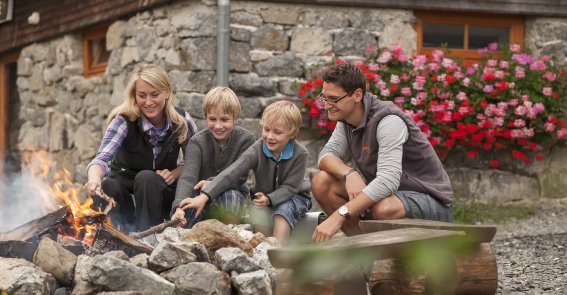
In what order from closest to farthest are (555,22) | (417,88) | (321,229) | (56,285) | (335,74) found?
(56,285) → (321,229) → (335,74) → (417,88) → (555,22)

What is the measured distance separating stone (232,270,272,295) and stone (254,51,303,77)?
13.5 feet

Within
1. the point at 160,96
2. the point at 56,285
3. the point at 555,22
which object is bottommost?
the point at 56,285

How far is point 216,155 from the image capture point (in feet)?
17.4

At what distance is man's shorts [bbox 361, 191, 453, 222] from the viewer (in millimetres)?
4617

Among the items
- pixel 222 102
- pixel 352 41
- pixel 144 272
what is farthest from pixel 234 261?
pixel 352 41

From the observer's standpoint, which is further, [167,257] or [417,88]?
[417,88]

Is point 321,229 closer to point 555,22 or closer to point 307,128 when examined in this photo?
point 307,128

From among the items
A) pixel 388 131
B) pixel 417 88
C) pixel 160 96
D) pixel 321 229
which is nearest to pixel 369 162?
pixel 388 131

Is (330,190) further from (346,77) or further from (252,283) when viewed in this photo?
(252,283)

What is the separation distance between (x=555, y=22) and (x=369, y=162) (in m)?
4.61

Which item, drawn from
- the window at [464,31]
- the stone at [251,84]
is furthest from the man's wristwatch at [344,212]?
the window at [464,31]

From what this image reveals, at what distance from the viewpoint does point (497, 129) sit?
7.93m

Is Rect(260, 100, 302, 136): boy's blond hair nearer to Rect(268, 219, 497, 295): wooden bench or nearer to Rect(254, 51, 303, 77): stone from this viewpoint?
Rect(268, 219, 497, 295): wooden bench

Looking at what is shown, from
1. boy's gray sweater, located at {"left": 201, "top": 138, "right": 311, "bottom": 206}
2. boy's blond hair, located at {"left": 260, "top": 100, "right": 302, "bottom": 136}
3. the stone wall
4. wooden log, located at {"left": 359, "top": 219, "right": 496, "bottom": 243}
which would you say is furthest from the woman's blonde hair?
the stone wall
